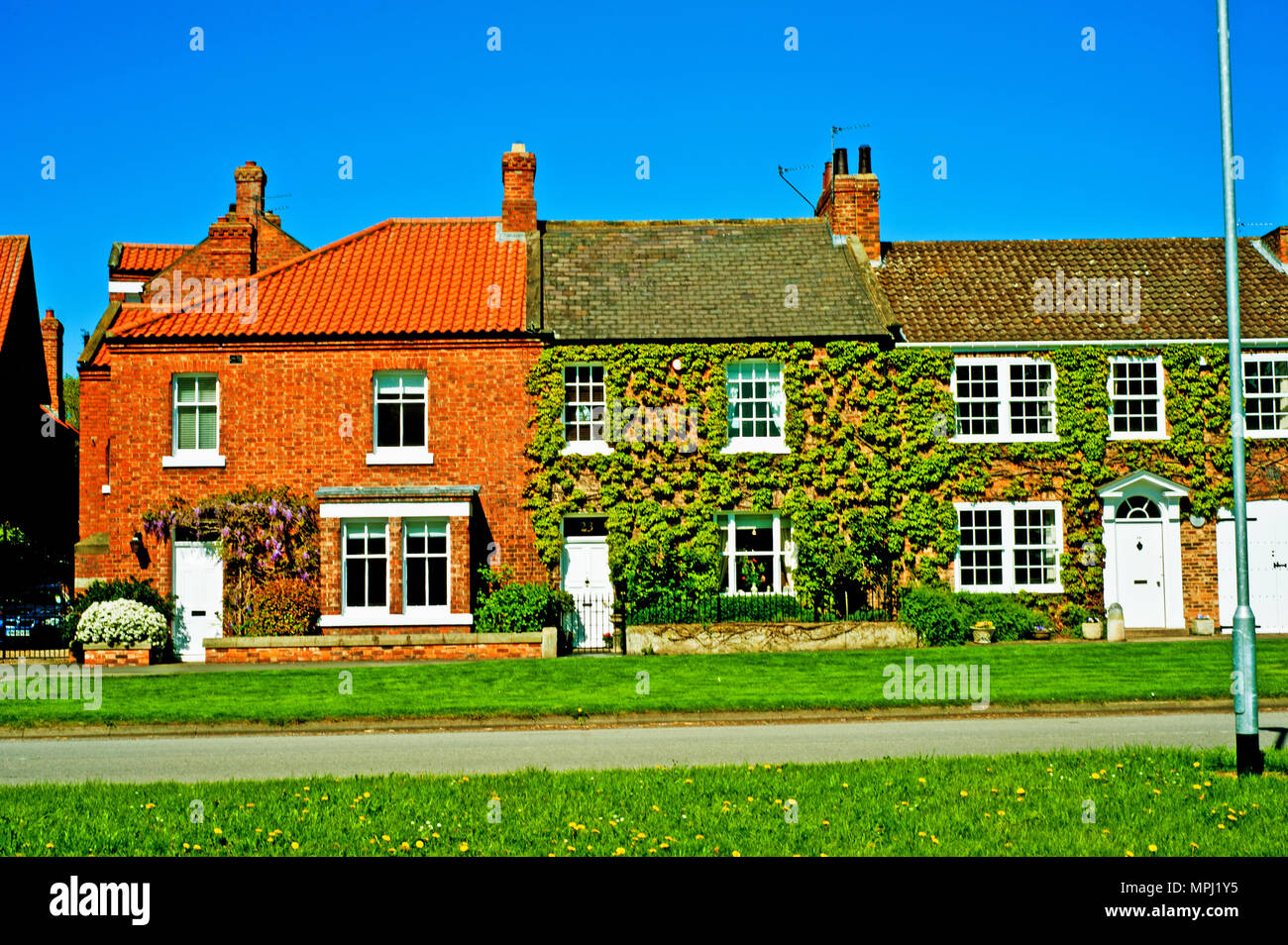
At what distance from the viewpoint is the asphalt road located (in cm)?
1127


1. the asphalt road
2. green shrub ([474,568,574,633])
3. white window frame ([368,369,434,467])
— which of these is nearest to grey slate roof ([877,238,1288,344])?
green shrub ([474,568,574,633])

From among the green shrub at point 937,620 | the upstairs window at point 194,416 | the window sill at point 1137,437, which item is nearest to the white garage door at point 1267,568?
the window sill at point 1137,437

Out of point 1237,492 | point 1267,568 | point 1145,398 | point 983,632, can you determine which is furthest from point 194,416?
point 1267,568

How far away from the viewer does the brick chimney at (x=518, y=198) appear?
28562 mm

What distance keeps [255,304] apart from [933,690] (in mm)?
17958

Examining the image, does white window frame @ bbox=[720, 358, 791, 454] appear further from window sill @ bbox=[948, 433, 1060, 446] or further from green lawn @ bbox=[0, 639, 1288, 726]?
green lawn @ bbox=[0, 639, 1288, 726]

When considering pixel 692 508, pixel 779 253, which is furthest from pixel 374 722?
pixel 779 253

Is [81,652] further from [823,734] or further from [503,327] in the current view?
[823,734]

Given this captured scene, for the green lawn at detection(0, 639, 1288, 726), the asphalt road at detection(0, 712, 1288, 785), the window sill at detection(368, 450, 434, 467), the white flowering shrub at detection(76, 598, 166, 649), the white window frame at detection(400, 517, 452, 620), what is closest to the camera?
the asphalt road at detection(0, 712, 1288, 785)

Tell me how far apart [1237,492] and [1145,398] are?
1697cm

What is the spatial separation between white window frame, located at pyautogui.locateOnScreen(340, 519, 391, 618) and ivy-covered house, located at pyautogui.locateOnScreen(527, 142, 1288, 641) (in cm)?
335

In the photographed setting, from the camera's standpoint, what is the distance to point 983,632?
2289 centimetres

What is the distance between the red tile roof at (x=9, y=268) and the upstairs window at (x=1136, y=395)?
32078mm

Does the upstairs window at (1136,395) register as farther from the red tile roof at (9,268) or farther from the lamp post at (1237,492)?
the red tile roof at (9,268)
